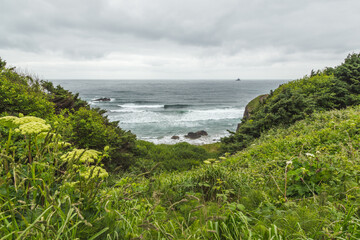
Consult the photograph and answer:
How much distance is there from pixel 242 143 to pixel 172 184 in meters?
6.97

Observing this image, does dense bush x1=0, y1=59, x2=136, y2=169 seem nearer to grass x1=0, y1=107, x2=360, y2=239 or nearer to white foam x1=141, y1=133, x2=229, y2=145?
grass x1=0, y1=107, x2=360, y2=239

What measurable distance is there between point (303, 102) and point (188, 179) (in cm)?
848

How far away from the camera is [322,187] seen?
3004 millimetres

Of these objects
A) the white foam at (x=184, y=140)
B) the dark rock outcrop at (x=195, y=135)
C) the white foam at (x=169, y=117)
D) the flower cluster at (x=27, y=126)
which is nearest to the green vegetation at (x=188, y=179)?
the flower cluster at (x=27, y=126)

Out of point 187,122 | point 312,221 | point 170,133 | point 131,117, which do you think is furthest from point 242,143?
point 131,117

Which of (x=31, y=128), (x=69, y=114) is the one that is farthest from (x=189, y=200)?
(x=69, y=114)

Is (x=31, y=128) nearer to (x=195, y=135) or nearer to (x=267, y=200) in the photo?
(x=267, y=200)

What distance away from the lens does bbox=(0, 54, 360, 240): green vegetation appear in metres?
1.78

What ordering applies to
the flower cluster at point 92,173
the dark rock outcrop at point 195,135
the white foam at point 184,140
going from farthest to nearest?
the dark rock outcrop at point 195,135 → the white foam at point 184,140 → the flower cluster at point 92,173

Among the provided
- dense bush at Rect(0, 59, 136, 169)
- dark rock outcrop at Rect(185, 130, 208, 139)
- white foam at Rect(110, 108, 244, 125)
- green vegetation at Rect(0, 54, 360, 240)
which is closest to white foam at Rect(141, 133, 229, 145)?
dark rock outcrop at Rect(185, 130, 208, 139)

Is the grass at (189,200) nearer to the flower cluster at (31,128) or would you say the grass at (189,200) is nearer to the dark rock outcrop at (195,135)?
the flower cluster at (31,128)

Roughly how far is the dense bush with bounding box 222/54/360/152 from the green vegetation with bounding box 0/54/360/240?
0.20ft

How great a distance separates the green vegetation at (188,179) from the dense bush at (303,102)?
0.20ft

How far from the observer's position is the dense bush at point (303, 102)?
9858 millimetres
